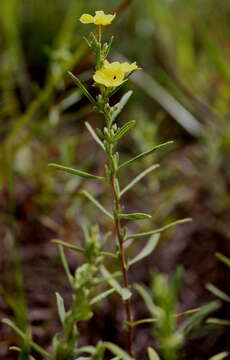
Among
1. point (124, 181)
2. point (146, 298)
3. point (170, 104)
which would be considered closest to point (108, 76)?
point (146, 298)

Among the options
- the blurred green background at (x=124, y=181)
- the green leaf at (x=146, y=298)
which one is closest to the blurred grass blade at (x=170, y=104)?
the blurred green background at (x=124, y=181)

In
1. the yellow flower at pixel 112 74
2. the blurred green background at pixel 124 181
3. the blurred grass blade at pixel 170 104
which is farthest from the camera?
the blurred grass blade at pixel 170 104

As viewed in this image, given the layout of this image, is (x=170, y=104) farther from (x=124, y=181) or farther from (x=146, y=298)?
(x=146, y=298)

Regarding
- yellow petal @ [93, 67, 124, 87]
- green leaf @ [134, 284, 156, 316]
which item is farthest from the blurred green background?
yellow petal @ [93, 67, 124, 87]

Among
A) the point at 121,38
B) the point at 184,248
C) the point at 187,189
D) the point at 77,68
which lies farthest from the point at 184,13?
the point at 184,248

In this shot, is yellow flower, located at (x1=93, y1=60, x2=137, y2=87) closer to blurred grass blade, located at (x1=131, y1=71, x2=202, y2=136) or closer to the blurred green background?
the blurred green background

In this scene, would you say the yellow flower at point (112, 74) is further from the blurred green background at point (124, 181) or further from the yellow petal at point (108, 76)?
the blurred green background at point (124, 181)
